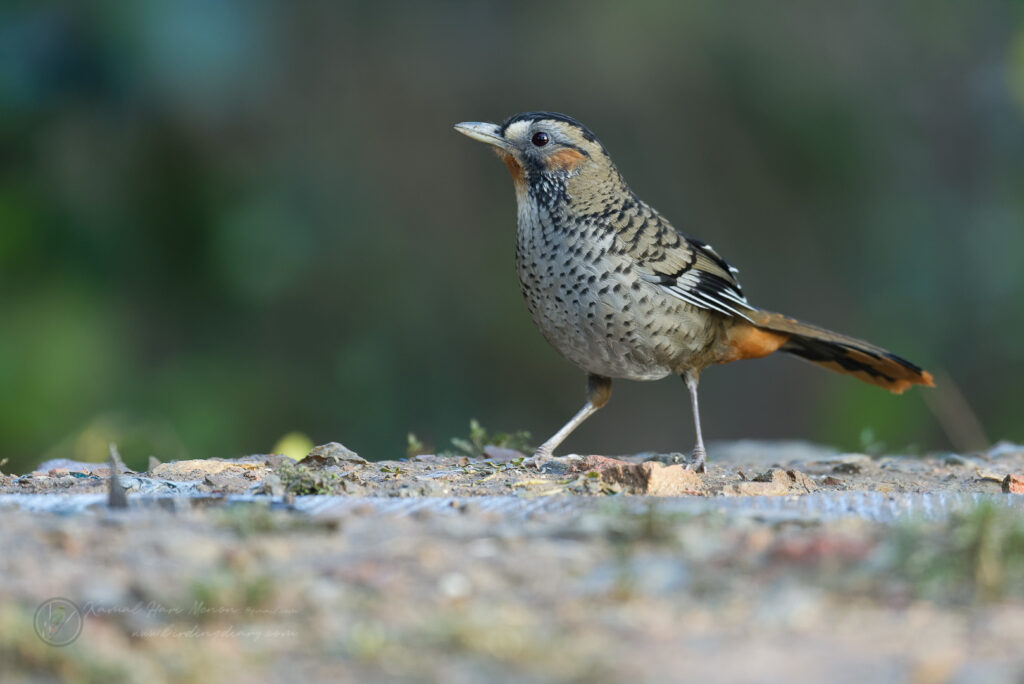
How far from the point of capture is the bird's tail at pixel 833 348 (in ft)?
17.6

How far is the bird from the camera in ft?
15.7

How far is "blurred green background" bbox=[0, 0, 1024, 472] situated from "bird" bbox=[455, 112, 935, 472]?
2635 mm

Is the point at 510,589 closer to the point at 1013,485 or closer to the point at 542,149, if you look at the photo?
the point at 1013,485

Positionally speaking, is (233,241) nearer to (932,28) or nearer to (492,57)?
(492,57)

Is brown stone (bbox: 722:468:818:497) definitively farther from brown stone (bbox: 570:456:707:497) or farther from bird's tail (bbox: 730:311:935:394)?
bird's tail (bbox: 730:311:935:394)

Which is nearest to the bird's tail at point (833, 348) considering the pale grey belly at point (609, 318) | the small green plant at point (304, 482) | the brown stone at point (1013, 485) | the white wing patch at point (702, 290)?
the white wing patch at point (702, 290)

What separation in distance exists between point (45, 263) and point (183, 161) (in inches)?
45.9

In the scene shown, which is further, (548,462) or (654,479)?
(548,462)

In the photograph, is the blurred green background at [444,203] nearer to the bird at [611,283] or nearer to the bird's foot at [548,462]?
the bird at [611,283]

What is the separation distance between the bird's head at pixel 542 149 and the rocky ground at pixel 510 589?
2.21 meters

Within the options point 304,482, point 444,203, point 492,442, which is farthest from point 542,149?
point 444,203

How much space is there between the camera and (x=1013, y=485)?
4078 mm

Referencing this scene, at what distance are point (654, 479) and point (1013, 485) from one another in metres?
1.39

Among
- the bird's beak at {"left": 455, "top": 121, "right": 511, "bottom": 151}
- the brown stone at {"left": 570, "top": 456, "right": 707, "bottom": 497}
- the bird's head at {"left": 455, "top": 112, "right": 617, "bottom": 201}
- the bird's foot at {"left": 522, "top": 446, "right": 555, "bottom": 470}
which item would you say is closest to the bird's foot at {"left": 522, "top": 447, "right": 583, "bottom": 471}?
the bird's foot at {"left": 522, "top": 446, "right": 555, "bottom": 470}
